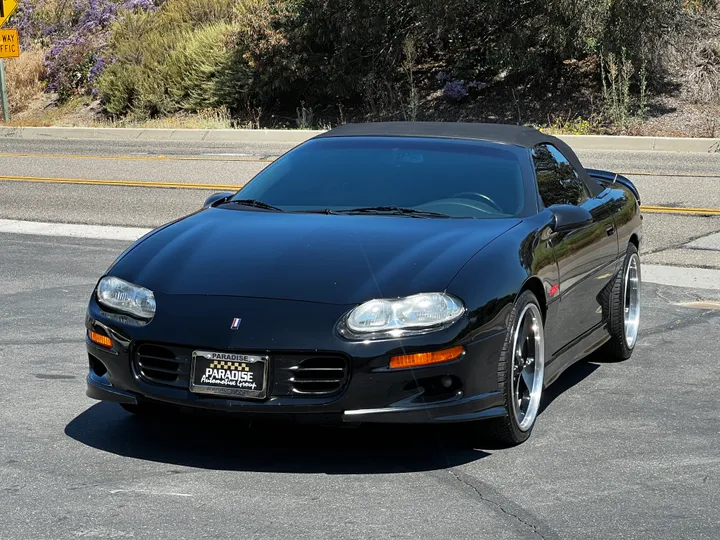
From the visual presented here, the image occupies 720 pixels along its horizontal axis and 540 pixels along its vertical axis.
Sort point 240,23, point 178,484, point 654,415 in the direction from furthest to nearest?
point 240,23 < point 654,415 < point 178,484

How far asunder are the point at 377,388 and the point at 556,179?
2.32m

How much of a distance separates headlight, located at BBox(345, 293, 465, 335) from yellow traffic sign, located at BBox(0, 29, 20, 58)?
23.8 m

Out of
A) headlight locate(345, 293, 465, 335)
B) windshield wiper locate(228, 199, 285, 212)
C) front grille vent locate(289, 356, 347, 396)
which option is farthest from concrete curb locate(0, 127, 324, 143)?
front grille vent locate(289, 356, 347, 396)

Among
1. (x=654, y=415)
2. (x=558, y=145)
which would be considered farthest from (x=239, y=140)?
(x=654, y=415)

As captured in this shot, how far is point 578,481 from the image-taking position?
4777mm

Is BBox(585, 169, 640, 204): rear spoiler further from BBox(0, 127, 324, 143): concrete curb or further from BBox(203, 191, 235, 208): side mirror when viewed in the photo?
BBox(0, 127, 324, 143): concrete curb

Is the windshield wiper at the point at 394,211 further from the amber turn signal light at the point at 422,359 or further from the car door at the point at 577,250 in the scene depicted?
the amber turn signal light at the point at 422,359

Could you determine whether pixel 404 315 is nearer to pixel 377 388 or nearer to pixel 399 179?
pixel 377 388

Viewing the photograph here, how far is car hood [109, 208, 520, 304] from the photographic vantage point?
495cm

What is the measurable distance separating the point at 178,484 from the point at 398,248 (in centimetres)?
142

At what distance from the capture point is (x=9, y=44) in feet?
88.3

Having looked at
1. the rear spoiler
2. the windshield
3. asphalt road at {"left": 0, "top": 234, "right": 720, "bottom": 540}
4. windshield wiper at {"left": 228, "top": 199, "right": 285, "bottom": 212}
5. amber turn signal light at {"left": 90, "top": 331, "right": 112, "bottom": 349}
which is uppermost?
the windshield

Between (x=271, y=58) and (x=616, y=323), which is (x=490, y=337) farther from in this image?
(x=271, y=58)

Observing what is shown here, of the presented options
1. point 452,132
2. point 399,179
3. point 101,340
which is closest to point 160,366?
point 101,340
